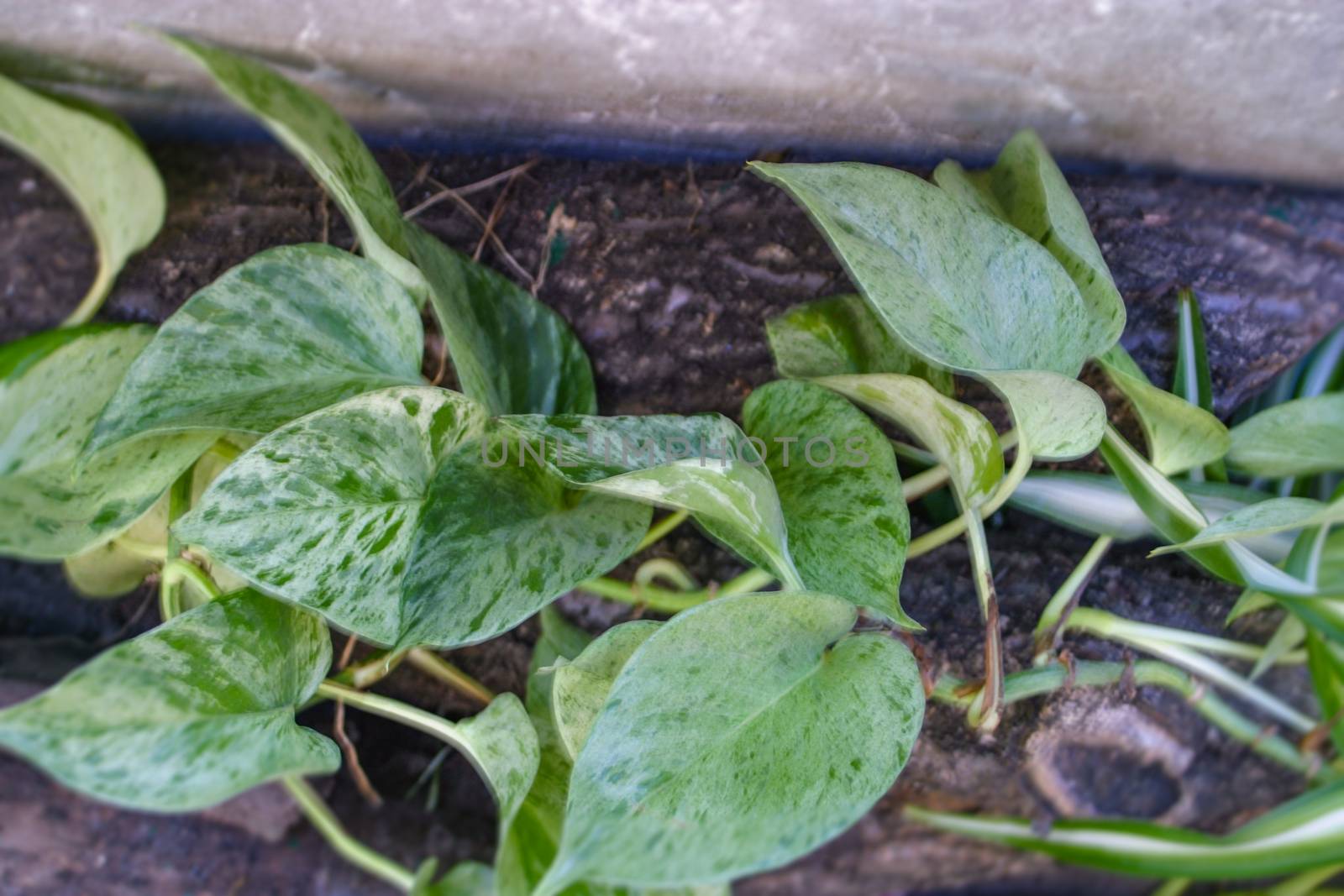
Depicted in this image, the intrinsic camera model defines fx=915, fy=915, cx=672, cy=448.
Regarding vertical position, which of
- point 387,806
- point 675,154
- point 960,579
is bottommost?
point 387,806

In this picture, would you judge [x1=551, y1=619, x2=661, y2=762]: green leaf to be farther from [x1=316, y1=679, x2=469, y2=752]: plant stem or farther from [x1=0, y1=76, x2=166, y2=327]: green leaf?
[x1=0, y1=76, x2=166, y2=327]: green leaf

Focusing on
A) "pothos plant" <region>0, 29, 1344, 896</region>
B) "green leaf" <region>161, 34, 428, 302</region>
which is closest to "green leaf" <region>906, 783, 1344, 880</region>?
"pothos plant" <region>0, 29, 1344, 896</region>

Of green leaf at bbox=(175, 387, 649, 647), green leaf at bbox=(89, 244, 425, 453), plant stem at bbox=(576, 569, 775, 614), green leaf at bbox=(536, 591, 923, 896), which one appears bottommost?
plant stem at bbox=(576, 569, 775, 614)

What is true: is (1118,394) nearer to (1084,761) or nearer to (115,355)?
(1084,761)

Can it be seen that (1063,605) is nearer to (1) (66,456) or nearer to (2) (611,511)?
(2) (611,511)

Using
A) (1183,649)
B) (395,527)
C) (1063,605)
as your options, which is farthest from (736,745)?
(1183,649)

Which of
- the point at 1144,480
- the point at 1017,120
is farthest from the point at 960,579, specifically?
the point at 1017,120
